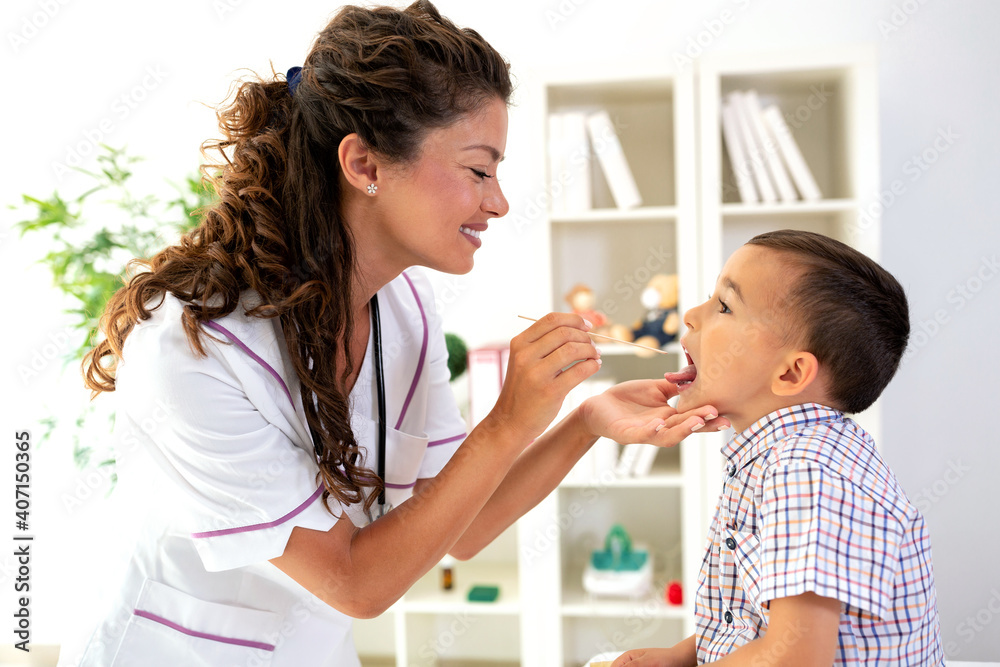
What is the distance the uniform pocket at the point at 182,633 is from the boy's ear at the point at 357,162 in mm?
678

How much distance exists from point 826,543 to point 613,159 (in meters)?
1.68

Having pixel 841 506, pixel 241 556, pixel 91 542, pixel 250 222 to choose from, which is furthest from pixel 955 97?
pixel 91 542

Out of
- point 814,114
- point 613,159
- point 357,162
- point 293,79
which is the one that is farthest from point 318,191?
point 814,114

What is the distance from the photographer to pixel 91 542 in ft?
9.99

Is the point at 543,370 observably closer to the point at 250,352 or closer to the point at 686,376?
the point at 686,376

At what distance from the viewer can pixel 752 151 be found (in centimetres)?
227

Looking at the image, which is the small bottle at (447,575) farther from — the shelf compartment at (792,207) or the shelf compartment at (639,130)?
the shelf compartment at (792,207)

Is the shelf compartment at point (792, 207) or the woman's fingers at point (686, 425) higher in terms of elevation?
the shelf compartment at point (792, 207)

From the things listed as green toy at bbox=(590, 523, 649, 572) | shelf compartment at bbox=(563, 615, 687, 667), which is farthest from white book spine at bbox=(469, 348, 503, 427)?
shelf compartment at bbox=(563, 615, 687, 667)

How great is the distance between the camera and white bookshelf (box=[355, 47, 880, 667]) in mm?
2240

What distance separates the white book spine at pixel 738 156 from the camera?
7.48ft

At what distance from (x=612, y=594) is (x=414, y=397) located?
1374mm

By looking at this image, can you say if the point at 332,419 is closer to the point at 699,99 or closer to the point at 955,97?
the point at 699,99

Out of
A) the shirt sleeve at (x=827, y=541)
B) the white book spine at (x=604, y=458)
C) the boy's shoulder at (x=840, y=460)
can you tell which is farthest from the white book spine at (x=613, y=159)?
the shirt sleeve at (x=827, y=541)
